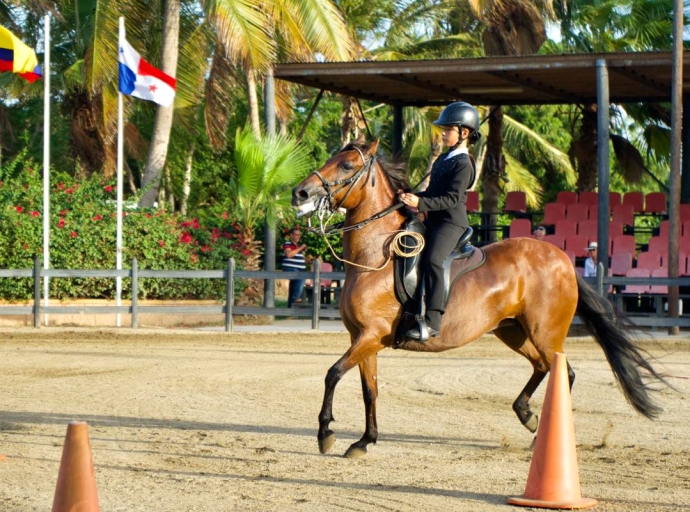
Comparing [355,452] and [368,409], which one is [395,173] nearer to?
[368,409]

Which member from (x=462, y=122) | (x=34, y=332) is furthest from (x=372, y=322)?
(x=34, y=332)

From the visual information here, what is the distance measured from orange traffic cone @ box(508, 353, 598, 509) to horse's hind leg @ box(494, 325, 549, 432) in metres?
2.43

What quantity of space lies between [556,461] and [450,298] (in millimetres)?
2405

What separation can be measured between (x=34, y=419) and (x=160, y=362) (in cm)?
533

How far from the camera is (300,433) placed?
31.5ft

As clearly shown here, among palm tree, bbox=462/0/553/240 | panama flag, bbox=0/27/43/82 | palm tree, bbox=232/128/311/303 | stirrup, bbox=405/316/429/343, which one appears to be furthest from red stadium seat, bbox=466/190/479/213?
stirrup, bbox=405/316/429/343

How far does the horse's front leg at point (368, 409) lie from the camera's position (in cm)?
844

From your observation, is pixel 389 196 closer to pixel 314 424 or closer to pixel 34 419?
pixel 314 424

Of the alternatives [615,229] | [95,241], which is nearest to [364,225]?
[95,241]

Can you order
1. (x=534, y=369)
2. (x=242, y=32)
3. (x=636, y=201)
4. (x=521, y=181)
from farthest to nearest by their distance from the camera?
(x=521, y=181) < (x=636, y=201) < (x=242, y=32) < (x=534, y=369)

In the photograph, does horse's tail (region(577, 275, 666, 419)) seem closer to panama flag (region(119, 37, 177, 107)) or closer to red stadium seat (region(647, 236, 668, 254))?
panama flag (region(119, 37, 177, 107))

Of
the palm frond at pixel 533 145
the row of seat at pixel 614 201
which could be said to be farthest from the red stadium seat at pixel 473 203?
the palm frond at pixel 533 145

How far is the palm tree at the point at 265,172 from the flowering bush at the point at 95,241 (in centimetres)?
144

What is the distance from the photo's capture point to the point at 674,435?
9.68m
